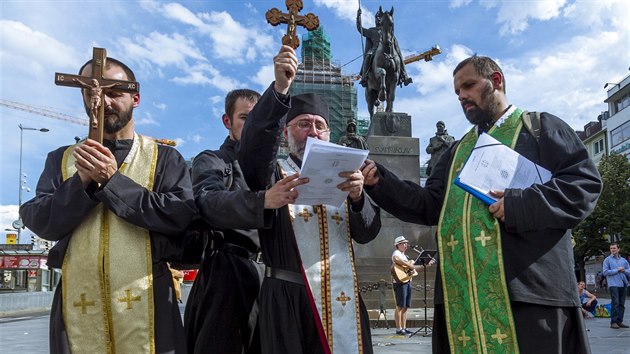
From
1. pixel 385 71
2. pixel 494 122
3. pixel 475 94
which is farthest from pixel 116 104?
pixel 385 71

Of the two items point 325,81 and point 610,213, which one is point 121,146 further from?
point 325,81

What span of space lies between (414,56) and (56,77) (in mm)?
52593

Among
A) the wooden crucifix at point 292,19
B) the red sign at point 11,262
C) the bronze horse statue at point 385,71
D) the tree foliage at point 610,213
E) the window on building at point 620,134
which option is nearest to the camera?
the wooden crucifix at point 292,19

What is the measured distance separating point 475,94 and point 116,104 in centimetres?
192

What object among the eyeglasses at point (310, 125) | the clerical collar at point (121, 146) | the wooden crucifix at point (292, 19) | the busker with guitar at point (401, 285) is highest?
the wooden crucifix at point (292, 19)

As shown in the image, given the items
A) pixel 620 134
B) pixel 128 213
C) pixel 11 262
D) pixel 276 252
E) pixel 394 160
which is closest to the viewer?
pixel 128 213

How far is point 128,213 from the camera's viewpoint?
2.75 meters

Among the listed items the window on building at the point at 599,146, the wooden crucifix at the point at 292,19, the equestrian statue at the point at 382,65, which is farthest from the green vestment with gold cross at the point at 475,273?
the window on building at the point at 599,146

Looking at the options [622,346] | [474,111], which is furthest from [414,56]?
[474,111]

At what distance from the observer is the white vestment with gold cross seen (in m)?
3.07

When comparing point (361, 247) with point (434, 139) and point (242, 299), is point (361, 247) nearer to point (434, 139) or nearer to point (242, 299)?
point (434, 139)

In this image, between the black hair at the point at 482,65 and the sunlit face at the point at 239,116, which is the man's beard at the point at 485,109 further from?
the sunlit face at the point at 239,116

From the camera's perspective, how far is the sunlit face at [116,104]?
9.66ft

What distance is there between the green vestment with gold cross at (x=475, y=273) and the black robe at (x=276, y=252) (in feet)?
1.52
